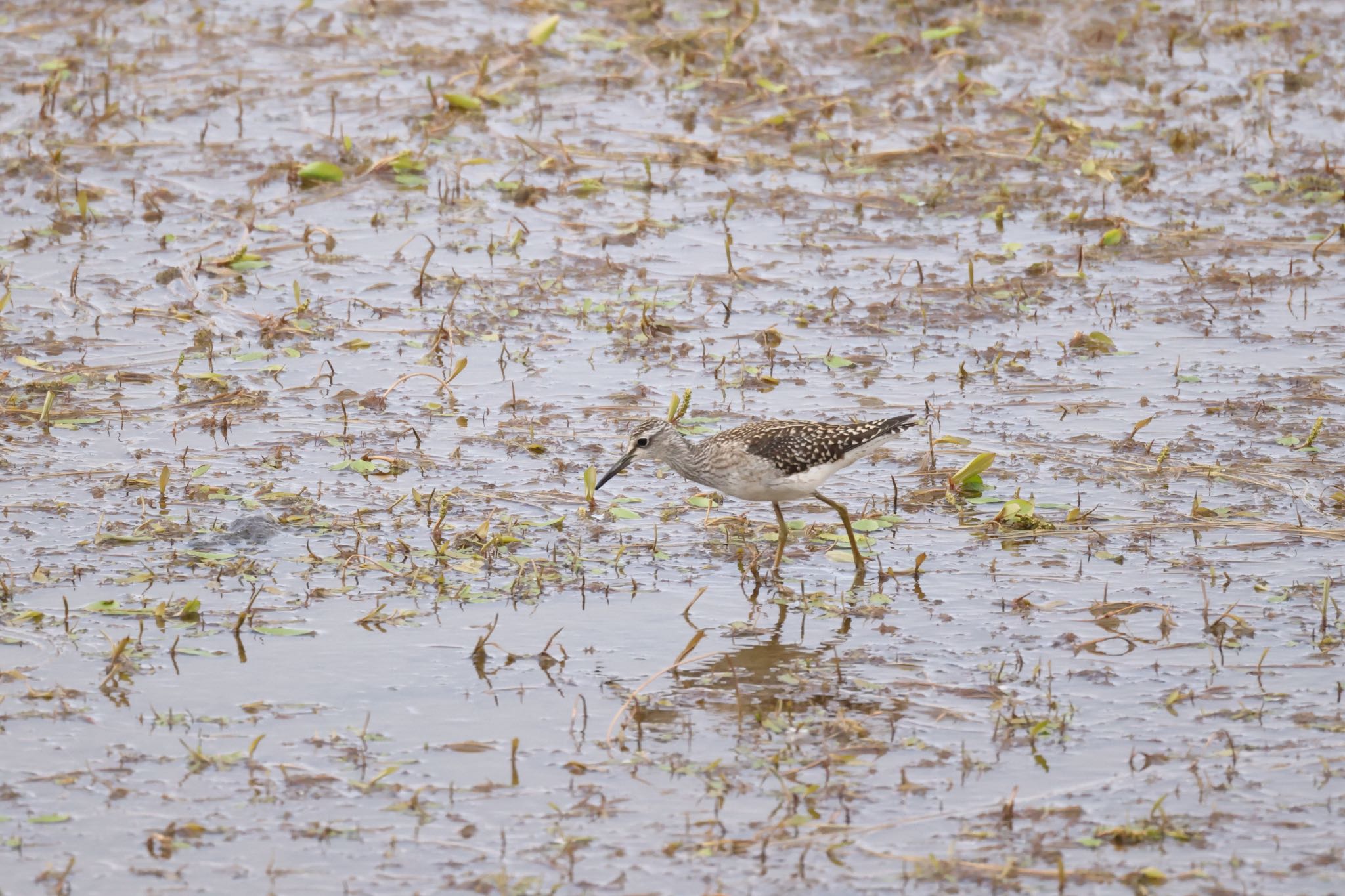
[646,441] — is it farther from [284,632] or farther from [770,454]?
[284,632]

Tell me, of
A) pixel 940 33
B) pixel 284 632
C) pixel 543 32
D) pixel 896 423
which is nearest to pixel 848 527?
pixel 896 423

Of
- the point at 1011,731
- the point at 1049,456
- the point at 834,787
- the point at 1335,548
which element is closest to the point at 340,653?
the point at 834,787

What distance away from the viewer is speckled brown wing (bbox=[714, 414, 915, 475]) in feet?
29.5

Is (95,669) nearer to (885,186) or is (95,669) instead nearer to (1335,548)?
(1335,548)

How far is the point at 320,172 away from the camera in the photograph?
563 inches

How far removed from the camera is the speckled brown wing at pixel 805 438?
8984 millimetres

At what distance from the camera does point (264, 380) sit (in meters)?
11.3

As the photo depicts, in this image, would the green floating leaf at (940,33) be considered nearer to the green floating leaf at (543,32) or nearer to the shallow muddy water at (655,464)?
the shallow muddy water at (655,464)

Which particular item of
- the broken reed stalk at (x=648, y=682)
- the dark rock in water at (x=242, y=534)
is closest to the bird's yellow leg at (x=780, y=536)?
the broken reed stalk at (x=648, y=682)

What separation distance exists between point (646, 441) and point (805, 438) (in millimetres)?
876

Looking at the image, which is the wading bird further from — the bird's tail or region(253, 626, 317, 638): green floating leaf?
region(253, 626, 317, 638): green floating leaf

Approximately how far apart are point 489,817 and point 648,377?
5.22 meters

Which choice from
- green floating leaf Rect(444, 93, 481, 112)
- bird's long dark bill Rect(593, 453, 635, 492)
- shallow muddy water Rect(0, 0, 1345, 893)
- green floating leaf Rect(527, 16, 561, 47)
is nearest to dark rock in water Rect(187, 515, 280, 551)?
shallow muddy water Rect(0, 0, 1345, 893)

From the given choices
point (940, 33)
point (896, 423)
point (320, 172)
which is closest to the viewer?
point (896, 423)
